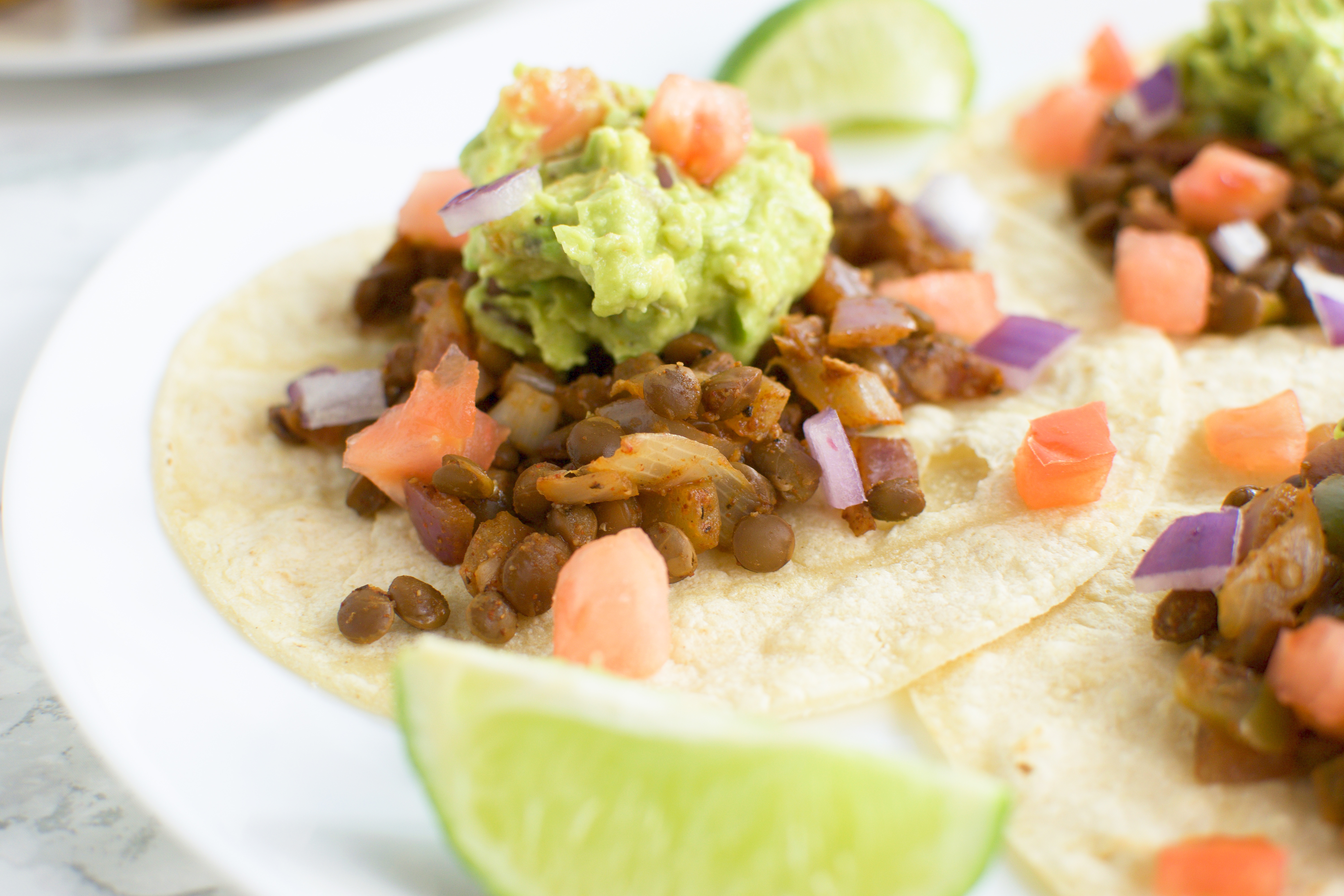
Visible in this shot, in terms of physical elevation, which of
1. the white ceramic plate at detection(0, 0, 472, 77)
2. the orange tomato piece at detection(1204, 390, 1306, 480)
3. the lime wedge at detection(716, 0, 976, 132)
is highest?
the white ceramic plate at detection(0, 0, 472, 77)

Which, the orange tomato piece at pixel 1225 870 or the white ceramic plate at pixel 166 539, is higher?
the white ceramic plate at pixel 166 539

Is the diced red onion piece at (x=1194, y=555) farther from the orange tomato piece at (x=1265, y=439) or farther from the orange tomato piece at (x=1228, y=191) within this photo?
the orange tomato piece at (x=1228, y=191)

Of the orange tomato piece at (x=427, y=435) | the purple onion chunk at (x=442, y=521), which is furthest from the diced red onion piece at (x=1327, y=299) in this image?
the purple onion chunk at (x=442, y=521)

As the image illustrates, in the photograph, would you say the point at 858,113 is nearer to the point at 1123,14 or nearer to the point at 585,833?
the point at 1123,14

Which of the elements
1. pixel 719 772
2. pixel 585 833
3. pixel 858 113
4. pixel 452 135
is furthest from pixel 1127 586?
pixel 452 135

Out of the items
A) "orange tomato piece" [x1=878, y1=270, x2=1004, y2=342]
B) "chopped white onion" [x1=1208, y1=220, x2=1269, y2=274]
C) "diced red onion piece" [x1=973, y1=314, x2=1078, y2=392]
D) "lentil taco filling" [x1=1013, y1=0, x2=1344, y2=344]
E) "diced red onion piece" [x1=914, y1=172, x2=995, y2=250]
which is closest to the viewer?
"diced red onion piece" [x1=973, y1=314, x2=1078, y2=392]

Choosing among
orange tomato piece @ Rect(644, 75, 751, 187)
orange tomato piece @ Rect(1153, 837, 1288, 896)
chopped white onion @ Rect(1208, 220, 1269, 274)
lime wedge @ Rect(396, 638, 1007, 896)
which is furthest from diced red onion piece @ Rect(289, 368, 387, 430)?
chopped white onion @ Rect(1208, 220, 1269, 274)

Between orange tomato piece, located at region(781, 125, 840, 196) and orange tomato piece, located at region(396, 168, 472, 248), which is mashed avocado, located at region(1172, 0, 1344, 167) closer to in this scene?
orange tomato piece, located at region(781, 125, 840, 196)
